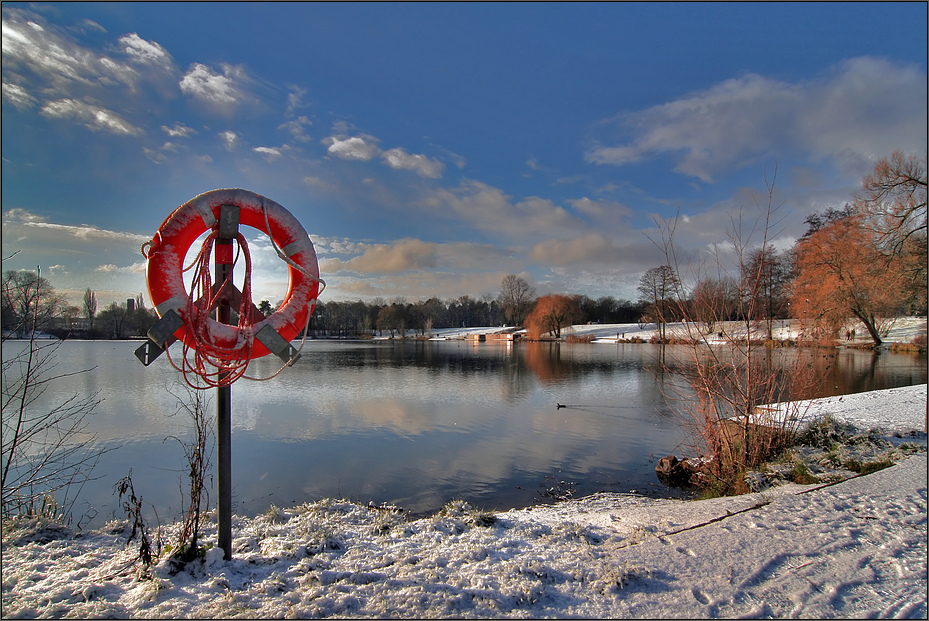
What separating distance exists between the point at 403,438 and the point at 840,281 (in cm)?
2113

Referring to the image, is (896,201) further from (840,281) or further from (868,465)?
(868,465)

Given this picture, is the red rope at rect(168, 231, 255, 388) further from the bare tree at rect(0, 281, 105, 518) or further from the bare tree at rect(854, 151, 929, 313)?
the bare tree at rect(854, 151, 929, 313)

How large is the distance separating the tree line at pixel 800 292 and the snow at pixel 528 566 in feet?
4.67

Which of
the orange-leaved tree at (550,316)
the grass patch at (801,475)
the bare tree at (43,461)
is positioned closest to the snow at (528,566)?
the grass patch at (801,475)

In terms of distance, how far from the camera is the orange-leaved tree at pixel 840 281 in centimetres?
1587

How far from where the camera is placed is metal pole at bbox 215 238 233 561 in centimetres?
268

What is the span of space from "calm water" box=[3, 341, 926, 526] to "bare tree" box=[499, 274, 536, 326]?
48.3 meters

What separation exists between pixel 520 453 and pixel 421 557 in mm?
4135

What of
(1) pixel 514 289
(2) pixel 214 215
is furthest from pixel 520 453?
(1) pixel 514 289

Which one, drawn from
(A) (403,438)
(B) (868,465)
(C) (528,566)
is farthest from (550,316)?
(C) (528,566)

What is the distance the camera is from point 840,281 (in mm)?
19203

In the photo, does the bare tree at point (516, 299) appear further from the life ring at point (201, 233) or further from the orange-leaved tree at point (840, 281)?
the life ring at point (201, 233)

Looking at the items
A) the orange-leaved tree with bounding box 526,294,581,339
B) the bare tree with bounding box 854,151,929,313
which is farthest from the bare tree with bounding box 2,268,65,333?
the orange-leaved tree with bounding box 526,294,581,339

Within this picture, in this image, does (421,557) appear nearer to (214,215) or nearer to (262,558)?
(262,558)
